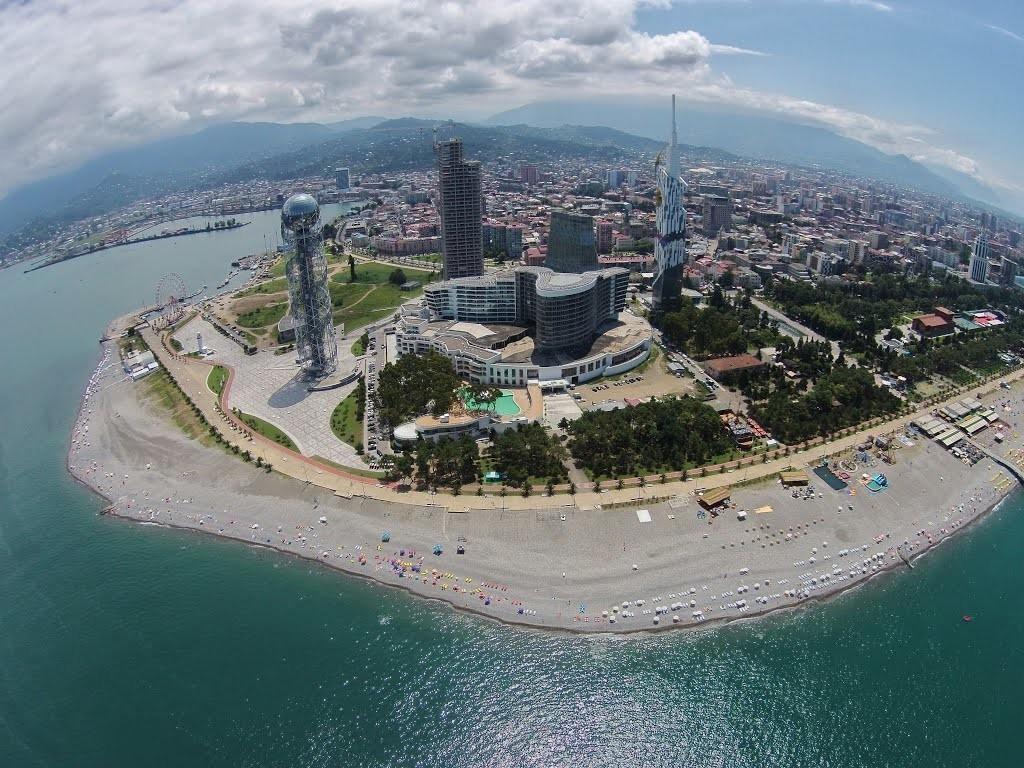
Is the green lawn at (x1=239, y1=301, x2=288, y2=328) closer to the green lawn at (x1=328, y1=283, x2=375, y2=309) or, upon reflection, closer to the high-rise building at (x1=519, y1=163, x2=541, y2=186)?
the green lawn at (x1=328, y1=283, x2=375, y2=309)

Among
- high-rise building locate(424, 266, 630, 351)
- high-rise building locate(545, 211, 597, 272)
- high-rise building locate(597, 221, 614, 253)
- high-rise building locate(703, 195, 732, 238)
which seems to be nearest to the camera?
high-rise building locate(424, 266, 630, 351)

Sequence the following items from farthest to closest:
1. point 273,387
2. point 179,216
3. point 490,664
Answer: point 179,216
point 273,387
point 490,664

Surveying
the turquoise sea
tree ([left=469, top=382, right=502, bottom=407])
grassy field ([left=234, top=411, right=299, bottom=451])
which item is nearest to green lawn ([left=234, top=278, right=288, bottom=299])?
grassy field ([left=234, top=411, right=299, bottom=451])

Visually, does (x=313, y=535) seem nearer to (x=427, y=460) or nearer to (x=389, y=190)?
(x=427, y=460)

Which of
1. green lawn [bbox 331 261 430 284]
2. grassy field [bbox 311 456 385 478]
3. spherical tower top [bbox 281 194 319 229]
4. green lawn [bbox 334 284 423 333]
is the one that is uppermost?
spherical tower top [bbox 281 194 319 229]

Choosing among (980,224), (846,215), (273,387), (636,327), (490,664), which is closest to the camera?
(490,664)

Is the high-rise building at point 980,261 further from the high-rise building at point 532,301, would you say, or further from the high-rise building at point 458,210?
the high-rise building at point 458,210

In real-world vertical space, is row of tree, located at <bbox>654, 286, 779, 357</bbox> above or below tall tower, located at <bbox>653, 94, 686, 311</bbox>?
below

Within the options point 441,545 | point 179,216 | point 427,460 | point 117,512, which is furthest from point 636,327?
point 179,216
